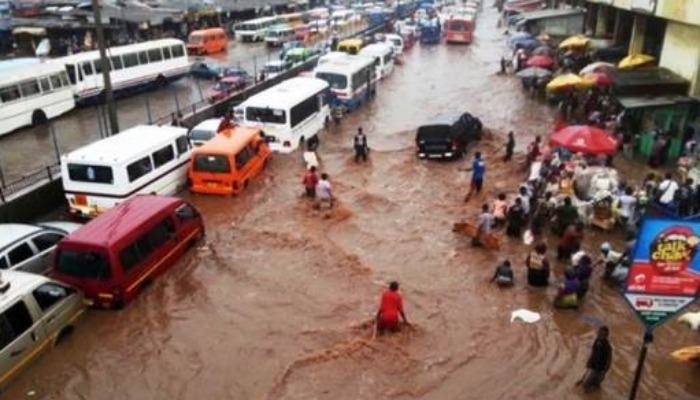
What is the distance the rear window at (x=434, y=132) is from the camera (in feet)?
71.1

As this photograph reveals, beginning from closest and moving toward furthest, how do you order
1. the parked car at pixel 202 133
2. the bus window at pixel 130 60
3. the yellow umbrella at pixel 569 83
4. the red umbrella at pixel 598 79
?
1. the parked car at pixel 202 133
2. the red umbrella at pixel 598 79
3. the yellow umbrella at pixel 569 83
4. the bus window at pixel 130 60

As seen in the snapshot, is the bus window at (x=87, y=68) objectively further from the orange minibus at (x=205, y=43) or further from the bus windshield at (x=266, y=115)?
the orange minibus at (x=205, y=43)

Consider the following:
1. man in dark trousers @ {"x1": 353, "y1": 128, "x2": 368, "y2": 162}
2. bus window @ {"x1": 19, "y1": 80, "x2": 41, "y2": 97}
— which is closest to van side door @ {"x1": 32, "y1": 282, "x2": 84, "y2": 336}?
man in dark trousers @ {"x1": 353, "y1": 128, "x2": 368, "y2": 162}

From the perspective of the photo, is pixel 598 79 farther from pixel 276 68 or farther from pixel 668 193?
pixel 276 68

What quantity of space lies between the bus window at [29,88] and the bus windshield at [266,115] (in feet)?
30.7

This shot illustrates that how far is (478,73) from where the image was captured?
40344 mm

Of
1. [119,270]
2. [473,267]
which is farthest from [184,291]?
[473,267]

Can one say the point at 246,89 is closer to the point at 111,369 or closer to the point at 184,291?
the point at 184,291

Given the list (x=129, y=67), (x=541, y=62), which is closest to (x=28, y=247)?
(x=129, y=67)

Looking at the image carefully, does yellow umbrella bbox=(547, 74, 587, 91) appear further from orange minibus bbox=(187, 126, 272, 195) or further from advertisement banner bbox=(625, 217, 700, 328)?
advertisement banner bbox=(625, 217, 700, 328)

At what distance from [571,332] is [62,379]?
29.4 feet

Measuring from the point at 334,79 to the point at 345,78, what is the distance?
1.78 feet

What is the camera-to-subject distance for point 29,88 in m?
24.8

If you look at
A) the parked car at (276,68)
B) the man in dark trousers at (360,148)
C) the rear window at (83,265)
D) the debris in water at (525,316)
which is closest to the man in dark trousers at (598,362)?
the debris in water at (525,316)
